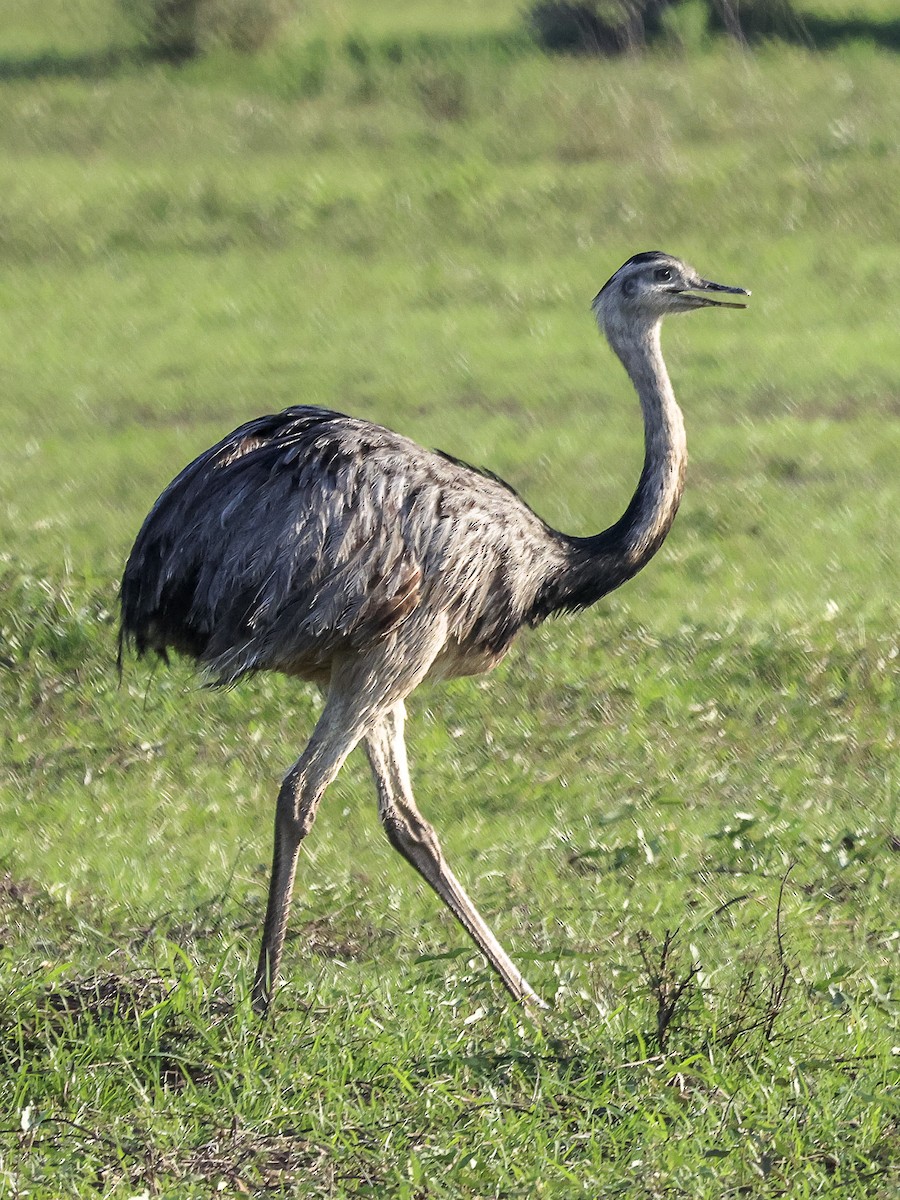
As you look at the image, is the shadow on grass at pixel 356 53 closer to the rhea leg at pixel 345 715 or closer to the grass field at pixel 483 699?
the grass field at pixel 483 699

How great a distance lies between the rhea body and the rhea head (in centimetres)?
58

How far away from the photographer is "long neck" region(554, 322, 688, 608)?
5.50m

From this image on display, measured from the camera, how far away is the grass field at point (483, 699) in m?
4.21

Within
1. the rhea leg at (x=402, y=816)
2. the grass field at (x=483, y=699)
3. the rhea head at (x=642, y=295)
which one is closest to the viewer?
the grass field at (x=483, y=699)

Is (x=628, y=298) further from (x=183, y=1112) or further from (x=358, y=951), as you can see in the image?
(x=183, y=1112)

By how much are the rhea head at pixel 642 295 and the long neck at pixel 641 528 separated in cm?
Answer: 28

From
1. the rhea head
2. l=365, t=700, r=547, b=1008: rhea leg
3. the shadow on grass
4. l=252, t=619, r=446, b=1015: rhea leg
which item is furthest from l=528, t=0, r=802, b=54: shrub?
l=252, t=619, r=446, b=1015: rhea leg

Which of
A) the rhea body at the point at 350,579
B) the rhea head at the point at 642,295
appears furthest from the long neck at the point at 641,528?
the rhea head at the point at 642,295

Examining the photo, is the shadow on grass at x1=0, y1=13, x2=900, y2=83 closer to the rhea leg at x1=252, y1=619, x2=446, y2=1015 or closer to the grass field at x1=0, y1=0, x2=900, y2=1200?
the grass field at x1=0, y1=0, x2=900, y2=1200

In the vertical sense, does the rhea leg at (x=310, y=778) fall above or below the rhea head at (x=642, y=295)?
below

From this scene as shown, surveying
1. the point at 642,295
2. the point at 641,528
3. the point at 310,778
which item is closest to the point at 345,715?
the point at 310,778

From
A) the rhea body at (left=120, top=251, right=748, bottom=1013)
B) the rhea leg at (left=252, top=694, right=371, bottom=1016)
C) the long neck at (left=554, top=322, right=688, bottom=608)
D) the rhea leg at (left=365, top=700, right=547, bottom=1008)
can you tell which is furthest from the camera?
the long neck at (left=554, top=322, right=688, bottom=608)

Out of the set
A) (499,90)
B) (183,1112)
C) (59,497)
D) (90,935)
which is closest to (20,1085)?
(183,1112)

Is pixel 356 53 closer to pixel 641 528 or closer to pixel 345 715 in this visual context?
pixel 641 528
